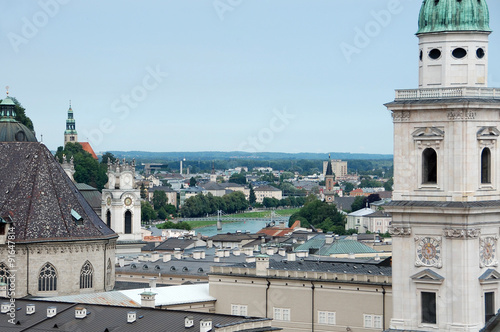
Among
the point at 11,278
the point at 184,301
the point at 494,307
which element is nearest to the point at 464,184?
the point at 494,307

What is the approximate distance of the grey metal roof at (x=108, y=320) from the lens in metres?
47.0

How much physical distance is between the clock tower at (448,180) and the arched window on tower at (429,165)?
0.03 meters

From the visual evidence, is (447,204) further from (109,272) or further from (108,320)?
(109,272)

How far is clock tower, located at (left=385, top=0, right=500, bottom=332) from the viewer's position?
39.7m

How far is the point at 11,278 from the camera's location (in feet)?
222

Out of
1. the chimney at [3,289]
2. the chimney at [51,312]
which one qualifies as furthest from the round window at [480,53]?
the chimney at [3,289]

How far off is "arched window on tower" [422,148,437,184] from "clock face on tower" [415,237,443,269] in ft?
5.80

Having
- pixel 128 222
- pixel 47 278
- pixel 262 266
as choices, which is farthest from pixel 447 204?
pixel 128 222

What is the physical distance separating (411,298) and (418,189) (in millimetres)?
3260

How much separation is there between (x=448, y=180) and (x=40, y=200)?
35410mm

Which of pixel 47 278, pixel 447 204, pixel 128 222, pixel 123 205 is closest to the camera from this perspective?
pixel 447 204

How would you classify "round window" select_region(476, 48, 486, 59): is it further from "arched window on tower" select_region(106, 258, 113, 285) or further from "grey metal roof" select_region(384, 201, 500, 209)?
"arched window on tower" select_region(106, 258, 113, 285)

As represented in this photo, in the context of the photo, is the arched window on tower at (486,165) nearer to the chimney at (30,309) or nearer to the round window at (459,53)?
the round window at (459,53)

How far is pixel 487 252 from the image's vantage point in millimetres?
40438
